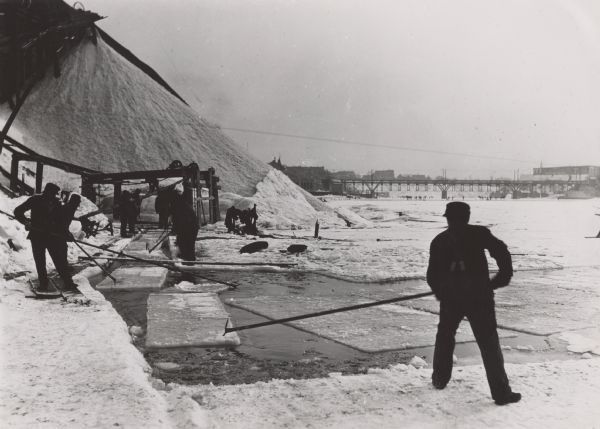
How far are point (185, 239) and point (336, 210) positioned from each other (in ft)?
74.3

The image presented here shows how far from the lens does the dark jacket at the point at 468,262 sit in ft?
11.8

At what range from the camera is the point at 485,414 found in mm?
3297

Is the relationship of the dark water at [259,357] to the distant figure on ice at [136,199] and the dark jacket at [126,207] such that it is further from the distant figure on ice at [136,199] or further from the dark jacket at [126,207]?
the distant figure on ice at [136,199]

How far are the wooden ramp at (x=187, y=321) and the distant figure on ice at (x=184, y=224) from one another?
405cm

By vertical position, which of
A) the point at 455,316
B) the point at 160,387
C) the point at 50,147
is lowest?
the point at 160,387

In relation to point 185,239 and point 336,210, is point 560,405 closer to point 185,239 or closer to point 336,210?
point 185,239

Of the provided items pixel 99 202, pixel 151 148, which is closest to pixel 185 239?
pixel 99 202

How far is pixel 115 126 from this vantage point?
3247 cm

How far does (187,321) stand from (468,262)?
3338mm

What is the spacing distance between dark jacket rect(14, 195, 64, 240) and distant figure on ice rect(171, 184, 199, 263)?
3760mm

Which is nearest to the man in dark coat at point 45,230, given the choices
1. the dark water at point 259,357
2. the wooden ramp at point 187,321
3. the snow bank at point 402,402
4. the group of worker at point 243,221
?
the dark water at point 259,357

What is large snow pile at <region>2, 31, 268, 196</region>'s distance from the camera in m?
30.7

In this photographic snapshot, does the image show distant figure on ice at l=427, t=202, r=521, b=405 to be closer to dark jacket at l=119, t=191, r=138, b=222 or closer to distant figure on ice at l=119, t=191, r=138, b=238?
distant figure on ice at l=119, t=191, r=138, b=238

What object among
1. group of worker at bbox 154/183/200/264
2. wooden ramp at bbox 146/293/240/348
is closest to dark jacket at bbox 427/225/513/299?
wooden ramp at bbox 146/293/240/348
